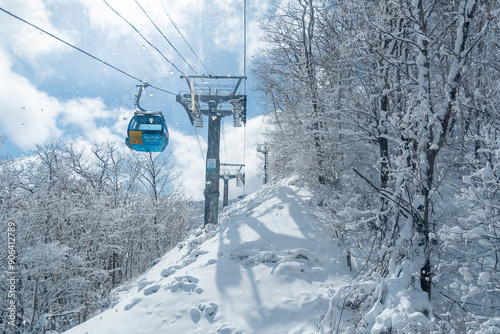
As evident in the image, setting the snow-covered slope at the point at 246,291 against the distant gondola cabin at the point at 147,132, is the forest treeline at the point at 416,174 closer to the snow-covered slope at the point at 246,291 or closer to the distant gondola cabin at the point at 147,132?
the snow-covered slope at the point at 246,291

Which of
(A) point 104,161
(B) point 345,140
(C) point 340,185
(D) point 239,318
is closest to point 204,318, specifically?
(D) point 239,318

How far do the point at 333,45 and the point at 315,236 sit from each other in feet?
19.8

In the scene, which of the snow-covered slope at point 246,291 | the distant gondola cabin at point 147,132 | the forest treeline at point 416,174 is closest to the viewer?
the forest treeline at point 416,174

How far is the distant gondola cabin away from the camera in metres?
6.31

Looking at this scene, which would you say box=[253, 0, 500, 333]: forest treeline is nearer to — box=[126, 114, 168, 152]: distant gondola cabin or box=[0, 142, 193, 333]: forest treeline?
box=[126, 114, 168, 152]: distant gondola cabin

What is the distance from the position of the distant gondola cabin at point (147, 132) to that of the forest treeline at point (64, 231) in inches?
254

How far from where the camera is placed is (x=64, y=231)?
40.3 ft

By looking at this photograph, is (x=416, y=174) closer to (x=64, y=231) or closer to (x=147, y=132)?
(x=147, y=132)

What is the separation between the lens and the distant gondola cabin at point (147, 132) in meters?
6.31

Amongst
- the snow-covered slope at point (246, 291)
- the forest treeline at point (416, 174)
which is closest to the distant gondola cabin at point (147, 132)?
the snow-covered slope at point (246, 291)

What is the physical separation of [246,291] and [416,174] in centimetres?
355

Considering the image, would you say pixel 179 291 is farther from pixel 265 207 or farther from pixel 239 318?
pixel 265 207

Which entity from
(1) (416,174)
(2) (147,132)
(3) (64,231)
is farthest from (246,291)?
(3) (64,231)

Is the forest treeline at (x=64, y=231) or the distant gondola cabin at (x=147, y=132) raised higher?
the distant gondola cabin at (x=147, y=132)
